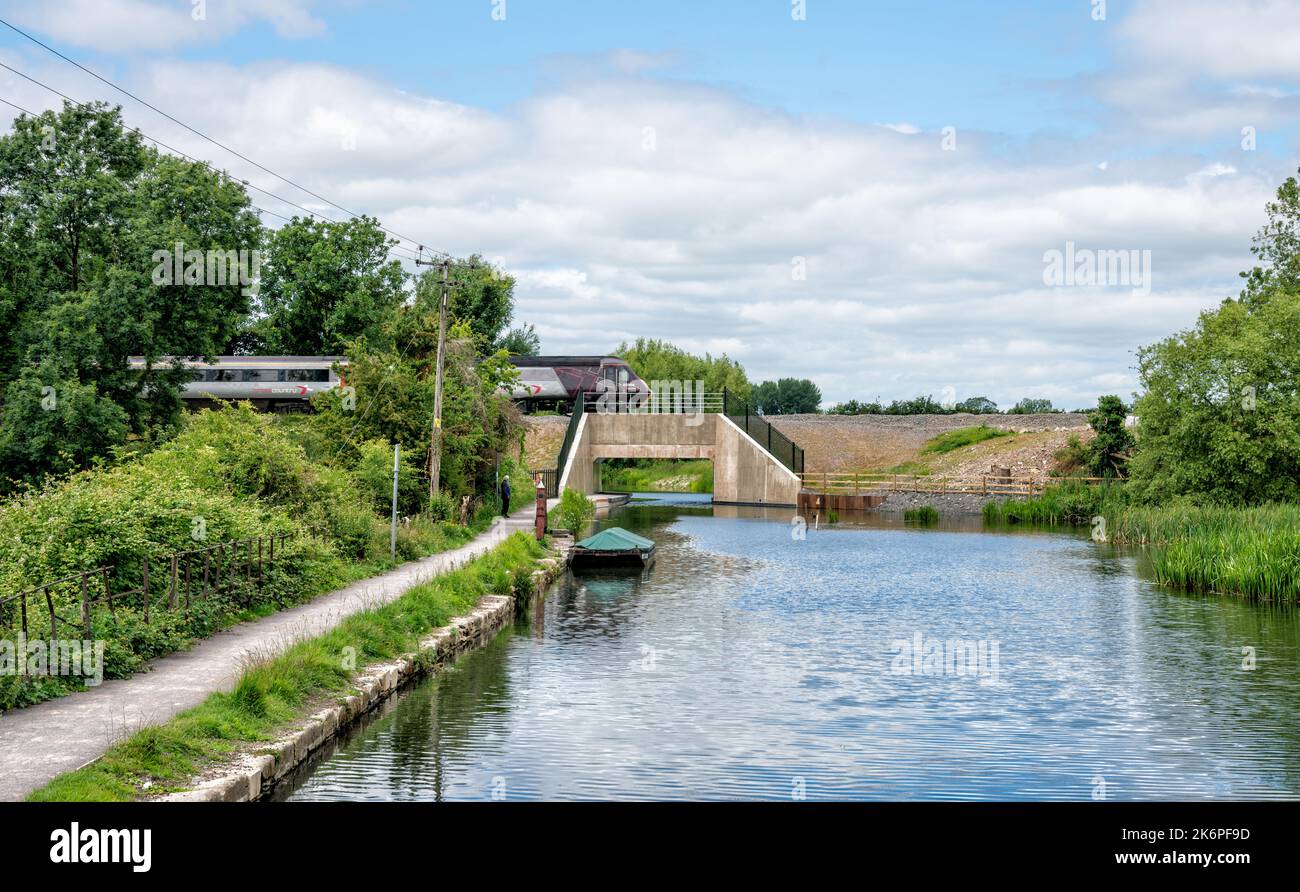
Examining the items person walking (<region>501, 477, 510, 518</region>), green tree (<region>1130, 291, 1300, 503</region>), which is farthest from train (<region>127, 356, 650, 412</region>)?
green tree (<region>1130, 291, 1300, 503</region>)

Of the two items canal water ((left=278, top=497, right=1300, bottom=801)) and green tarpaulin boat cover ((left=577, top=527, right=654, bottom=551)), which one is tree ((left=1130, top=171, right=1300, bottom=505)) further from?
green tarpaulin boat cover ((left=577, top=527, right=654, bottom=551))

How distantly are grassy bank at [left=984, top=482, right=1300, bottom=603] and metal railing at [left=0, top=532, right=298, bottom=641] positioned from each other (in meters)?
21.7

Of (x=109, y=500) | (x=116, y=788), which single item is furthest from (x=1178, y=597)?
(x=116, y=788)

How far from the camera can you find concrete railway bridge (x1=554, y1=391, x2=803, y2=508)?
62562mm

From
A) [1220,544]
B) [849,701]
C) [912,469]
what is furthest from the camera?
[912,469]

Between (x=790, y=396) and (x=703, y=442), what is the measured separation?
335ft

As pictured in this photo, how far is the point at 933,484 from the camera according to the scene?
64938mm

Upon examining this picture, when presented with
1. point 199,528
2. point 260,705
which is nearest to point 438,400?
point 199,528

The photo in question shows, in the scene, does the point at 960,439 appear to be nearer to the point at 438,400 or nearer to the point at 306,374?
the point at 306,374

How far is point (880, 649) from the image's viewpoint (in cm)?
2177

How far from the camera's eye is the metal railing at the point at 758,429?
63.9 meters
